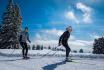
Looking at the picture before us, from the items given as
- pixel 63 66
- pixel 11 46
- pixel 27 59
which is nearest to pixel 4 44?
pixel 11 46

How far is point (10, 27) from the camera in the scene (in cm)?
5472

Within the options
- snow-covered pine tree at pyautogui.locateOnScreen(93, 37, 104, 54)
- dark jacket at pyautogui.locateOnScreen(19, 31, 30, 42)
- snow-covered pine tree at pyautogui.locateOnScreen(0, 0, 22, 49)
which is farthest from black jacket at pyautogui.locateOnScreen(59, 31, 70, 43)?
snow-covered pine tree at pyautogui.locateOnScreen(93, 37, 104, 54)

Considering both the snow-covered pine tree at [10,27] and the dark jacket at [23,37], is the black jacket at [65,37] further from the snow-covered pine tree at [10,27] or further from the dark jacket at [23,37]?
the snow-covered pine tree at [10,27]

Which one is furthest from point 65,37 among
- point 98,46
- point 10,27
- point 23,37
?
point 98,46

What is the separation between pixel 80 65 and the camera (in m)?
14.6

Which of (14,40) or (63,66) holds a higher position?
(14,40)

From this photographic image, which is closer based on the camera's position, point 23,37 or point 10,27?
point 23,37

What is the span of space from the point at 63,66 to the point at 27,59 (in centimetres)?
453

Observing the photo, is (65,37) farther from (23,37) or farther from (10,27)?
(10,27)

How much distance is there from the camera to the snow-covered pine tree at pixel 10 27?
53.3 metres

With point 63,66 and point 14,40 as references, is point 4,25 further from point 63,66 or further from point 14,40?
point 63,66

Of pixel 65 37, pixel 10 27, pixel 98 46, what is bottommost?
pixel 65 37

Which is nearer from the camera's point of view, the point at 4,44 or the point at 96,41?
the point at 4,44

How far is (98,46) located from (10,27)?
26487 mm
